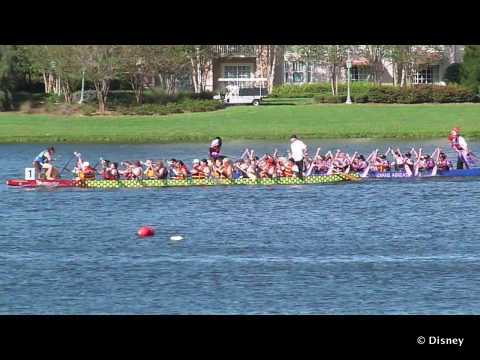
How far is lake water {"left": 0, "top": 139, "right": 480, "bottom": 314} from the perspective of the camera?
14906mm

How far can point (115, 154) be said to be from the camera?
3925 centimetres

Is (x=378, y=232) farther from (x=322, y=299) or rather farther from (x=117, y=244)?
(x=322, y=299)

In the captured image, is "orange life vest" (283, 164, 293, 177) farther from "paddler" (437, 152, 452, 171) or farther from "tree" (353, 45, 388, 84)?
"tree" (353, 45, 388, 84)

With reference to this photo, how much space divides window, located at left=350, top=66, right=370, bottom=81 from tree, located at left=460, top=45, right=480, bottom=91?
7690 millimetres

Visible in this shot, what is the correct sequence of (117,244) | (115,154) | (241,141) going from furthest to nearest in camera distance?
(241,141)
(115,154)
(117,244)

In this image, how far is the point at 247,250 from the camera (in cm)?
1967

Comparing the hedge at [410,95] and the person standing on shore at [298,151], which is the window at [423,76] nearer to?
the hedge at [410,95]

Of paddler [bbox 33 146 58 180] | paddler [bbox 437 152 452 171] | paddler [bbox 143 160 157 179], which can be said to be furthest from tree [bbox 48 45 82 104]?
paddler [bbox 437 152 452 171]

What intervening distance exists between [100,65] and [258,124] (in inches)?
366

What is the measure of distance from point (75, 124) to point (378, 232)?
2785 centimetres

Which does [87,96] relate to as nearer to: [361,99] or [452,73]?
[361,99]

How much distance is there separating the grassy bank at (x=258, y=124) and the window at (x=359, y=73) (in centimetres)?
844

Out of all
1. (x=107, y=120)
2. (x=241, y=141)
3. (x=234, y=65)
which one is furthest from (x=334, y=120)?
(x=234, y=65)

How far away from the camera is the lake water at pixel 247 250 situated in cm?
1491
